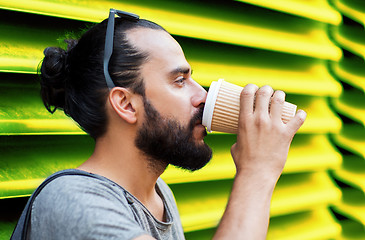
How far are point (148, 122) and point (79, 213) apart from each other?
0.48 metres

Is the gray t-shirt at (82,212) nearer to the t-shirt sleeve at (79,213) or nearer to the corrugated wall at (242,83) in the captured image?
the t-shirt sleeve at (79,213)

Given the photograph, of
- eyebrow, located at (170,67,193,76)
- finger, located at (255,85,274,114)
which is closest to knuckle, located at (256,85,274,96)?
finger, located at (255,85,274,114)

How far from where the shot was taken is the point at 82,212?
1290 millimetres

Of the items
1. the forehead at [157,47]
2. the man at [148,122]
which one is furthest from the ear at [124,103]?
the forehead at [157,47]

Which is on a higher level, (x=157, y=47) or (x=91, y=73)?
(x=157, y=47)

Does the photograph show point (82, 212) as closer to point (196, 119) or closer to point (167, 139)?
point (167, 139)

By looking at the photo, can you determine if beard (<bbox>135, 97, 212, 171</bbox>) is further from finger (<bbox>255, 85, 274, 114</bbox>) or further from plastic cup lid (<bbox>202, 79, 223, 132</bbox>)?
finger (<bbox>255, 85, 274, 114</bbox>)

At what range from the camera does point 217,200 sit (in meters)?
2.34

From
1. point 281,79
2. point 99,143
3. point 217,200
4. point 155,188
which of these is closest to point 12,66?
point 99,143

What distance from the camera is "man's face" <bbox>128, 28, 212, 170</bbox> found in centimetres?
165

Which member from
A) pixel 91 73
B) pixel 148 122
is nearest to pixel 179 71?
pixel 148 122

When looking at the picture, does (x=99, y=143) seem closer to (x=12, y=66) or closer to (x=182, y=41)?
(x=12, y=66)

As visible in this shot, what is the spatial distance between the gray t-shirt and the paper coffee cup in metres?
0.41

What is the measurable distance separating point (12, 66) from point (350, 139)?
2125 mm
